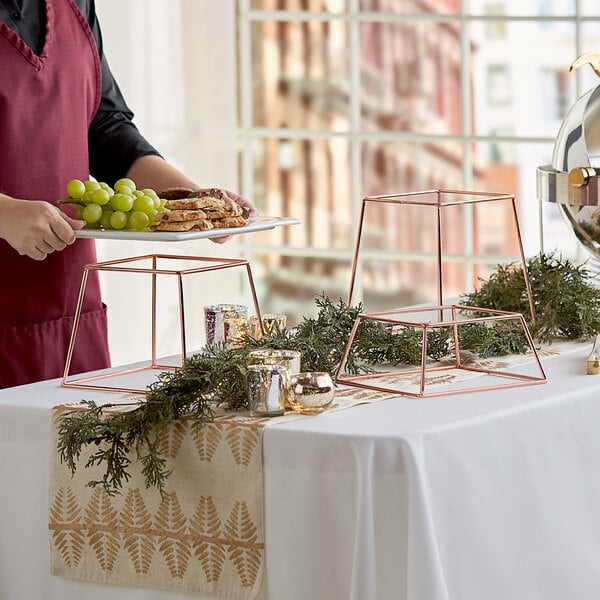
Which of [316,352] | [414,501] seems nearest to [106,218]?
[316,352]

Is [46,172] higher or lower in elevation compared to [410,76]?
lower

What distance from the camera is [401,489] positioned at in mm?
1307

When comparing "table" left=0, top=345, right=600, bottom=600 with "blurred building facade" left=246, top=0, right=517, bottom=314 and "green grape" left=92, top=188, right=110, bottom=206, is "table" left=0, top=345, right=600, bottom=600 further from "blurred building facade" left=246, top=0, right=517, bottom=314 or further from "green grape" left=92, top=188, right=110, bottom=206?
"blurred building facade" left=246, top=0, right=517, bottom=314

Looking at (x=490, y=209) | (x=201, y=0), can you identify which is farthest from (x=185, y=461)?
(x=490, y=209)

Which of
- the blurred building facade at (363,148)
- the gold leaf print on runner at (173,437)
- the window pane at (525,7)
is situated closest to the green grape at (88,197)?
the gold leaf print on runner at (173,437)

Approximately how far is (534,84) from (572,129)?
9.55 metres

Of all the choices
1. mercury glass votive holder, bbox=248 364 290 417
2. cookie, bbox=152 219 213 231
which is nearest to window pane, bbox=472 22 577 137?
cookie, bbox=152 219 213 231

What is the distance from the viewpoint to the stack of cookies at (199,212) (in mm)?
1635

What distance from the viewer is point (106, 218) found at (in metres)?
1.65

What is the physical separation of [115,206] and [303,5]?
8.25 metres

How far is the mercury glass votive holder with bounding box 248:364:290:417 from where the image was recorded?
1.41 m

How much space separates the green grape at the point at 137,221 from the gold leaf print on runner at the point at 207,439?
0.33 metres

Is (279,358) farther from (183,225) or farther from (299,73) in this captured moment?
(299,73)

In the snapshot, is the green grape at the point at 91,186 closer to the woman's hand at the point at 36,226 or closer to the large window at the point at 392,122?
the woman's hand at the point at 36,226
